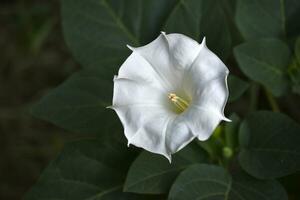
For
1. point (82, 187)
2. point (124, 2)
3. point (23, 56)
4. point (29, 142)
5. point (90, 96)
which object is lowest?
point (29, 142)

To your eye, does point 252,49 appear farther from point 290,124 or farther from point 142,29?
point 142,29

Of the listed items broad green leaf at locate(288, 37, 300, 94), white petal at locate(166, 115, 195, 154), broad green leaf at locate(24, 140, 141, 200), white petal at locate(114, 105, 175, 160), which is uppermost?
white petal at locate(166, 115, 195, 154)

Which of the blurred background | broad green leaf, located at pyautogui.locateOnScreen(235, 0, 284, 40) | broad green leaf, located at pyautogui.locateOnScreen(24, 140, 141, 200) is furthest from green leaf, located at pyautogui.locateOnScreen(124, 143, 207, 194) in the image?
the blurred background

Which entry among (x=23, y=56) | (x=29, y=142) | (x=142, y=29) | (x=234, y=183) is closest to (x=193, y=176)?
(x=234, y=183)

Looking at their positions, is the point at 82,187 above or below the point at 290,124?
below

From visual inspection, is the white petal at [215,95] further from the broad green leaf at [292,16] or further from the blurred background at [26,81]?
the blurred background at [26,81]

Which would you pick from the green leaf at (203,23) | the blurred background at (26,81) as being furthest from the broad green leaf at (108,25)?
the blurred background at (26,81)

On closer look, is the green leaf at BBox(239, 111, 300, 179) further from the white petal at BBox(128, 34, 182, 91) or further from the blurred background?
the blurred background
